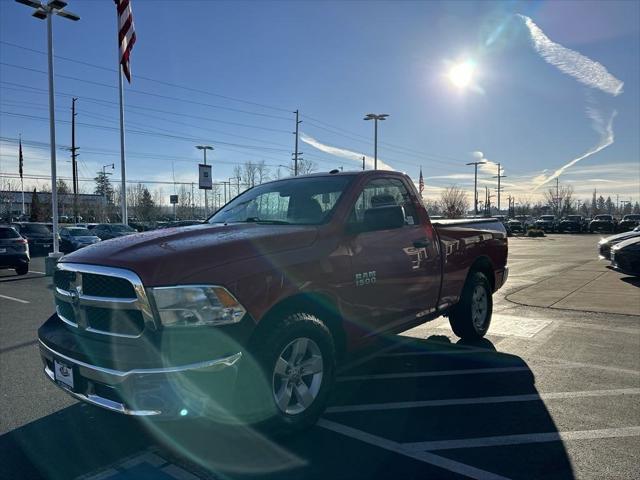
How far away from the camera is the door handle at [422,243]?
4.92 meters

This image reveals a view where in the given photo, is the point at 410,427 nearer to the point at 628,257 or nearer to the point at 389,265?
the point at 389,265

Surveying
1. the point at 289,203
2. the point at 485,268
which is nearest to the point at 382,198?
the point at 289,203

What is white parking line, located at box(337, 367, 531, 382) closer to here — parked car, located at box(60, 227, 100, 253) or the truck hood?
the truck hood

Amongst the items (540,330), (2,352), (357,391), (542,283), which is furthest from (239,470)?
(542,283)

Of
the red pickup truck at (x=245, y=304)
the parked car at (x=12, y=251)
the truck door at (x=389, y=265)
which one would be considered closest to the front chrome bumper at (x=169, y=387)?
the red pickup truck at (x=245, y=304)

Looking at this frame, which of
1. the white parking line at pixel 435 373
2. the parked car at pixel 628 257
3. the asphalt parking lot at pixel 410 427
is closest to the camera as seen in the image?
the asphalt parking lot at pixel 410 427

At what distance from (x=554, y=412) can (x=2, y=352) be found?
20.4 ft

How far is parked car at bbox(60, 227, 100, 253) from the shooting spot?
2461 cm

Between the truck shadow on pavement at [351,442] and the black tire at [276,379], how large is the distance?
197 millimetres

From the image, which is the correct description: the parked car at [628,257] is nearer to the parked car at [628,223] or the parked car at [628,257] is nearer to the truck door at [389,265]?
the truck door at [389,265]

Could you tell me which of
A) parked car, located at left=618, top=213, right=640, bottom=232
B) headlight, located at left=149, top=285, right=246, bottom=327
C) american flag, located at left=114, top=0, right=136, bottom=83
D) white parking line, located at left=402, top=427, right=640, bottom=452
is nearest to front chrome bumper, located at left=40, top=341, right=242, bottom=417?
headlight, located at left=149, top=285, right=246, bottom=327

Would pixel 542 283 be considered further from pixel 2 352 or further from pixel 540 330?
pixel 2 352

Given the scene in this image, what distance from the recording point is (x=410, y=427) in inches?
151

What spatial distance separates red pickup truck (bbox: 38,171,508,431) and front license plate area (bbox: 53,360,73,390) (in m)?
0.02
